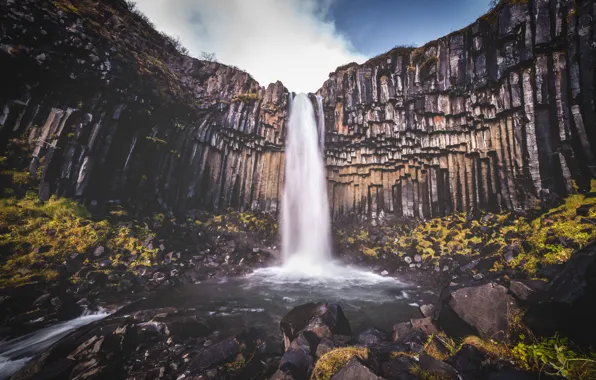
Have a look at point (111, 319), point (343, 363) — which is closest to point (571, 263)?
point (343, 363)

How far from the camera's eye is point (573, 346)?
13.0ft

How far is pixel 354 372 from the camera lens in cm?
440

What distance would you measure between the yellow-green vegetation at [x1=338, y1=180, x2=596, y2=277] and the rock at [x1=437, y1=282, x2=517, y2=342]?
4544mm

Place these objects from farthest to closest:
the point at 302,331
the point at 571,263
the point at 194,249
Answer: the point at 194,249 < the point at 302,331 < the point at 571,263

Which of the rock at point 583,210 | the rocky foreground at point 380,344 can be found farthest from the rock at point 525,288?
the rock at point 583,210

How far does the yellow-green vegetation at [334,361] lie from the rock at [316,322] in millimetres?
1567

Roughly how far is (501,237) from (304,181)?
1512 centimetres

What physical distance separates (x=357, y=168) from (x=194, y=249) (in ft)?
52.3

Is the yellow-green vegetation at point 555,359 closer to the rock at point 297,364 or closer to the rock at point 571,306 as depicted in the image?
the rock at point 571,306

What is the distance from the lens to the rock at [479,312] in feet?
17.6

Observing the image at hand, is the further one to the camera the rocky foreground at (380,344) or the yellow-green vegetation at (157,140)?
the yellow-green vegetation at (157,140)

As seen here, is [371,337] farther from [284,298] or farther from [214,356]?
[284,298]

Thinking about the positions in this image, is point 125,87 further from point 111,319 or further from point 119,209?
point 111,319

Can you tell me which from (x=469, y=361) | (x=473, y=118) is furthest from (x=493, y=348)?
(x=473, y=118)
